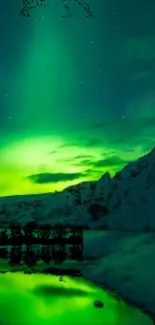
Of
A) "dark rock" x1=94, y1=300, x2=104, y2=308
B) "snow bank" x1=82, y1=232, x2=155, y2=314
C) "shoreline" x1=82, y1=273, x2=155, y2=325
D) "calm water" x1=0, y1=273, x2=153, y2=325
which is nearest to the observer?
"calm water" x1=0, y1=273, x2=153, y2=325

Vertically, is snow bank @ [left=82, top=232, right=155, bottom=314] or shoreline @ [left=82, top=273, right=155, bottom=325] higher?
snow bank @ [left=82, top=232, right=155, bottom=314]

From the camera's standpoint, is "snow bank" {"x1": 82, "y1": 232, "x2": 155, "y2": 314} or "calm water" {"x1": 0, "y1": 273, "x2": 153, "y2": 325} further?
"snow bank" {"x1": 82, "y1": 232, "x2": 155, "y2": 314}

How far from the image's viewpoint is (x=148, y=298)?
3878cm

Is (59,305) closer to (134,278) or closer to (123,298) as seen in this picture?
(123,298)

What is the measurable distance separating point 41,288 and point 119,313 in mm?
17394

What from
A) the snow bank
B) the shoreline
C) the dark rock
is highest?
the snow bank

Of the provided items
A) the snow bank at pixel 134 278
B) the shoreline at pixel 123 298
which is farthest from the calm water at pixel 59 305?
the snow bank at pixel 134 278

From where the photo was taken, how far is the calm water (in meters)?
32.7

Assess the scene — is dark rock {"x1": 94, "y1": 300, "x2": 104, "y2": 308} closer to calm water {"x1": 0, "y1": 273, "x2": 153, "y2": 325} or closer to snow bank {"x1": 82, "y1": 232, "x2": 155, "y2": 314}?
calm water {"x1": 0, "y1": 273, "x2": 153, "y2": 325}

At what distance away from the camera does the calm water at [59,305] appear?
3269 cm

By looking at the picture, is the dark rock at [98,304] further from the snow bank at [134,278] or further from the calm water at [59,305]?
the snow bank at [134,278]

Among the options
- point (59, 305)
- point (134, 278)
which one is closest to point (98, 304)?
point (59, 305)

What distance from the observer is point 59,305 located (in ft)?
132

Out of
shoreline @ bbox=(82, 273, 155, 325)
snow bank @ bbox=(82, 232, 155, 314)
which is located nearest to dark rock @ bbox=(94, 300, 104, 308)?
shoreline @ bbox=(82, 273, 155, 325)
